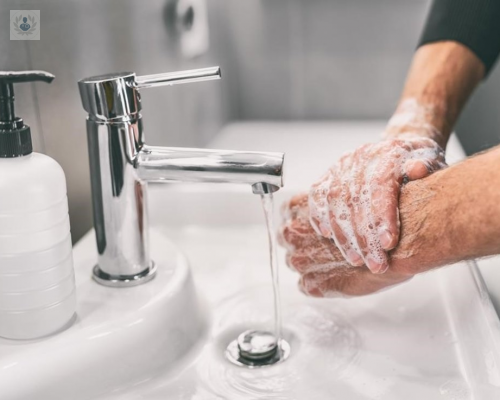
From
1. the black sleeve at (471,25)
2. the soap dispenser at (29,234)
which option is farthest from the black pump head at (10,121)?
the black sleeve at (471,25)

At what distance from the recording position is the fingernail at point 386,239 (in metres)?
0.52

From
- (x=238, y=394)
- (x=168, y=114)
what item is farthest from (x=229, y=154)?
(x=168, y=114)

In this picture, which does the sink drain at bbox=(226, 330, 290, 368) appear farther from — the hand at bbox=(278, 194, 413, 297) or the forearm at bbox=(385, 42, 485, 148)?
the forearm at bbox=(385, 42, 485, 148)

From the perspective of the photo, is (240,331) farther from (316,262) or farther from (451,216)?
(451,216)

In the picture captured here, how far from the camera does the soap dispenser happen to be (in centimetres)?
46

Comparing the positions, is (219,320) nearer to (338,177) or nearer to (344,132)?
(338,177)

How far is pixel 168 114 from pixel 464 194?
0.55 m

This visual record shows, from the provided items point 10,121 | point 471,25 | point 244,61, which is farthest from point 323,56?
point 10,121

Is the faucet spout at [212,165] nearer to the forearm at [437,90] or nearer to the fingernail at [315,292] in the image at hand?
the fingernail at [315,292]

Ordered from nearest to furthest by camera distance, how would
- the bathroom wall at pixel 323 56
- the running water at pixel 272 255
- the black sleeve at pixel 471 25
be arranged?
the running water at pixel 272 255
the black sleeve at pixel 471 25
the bathroom wall at pixel 323 56

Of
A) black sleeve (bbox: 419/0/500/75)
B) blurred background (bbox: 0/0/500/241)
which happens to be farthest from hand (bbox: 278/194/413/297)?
black sleeve (bbox: 419/0/500/75)

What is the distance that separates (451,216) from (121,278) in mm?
305

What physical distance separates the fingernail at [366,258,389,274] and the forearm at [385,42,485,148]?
279 mm

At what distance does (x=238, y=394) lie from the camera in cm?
55
